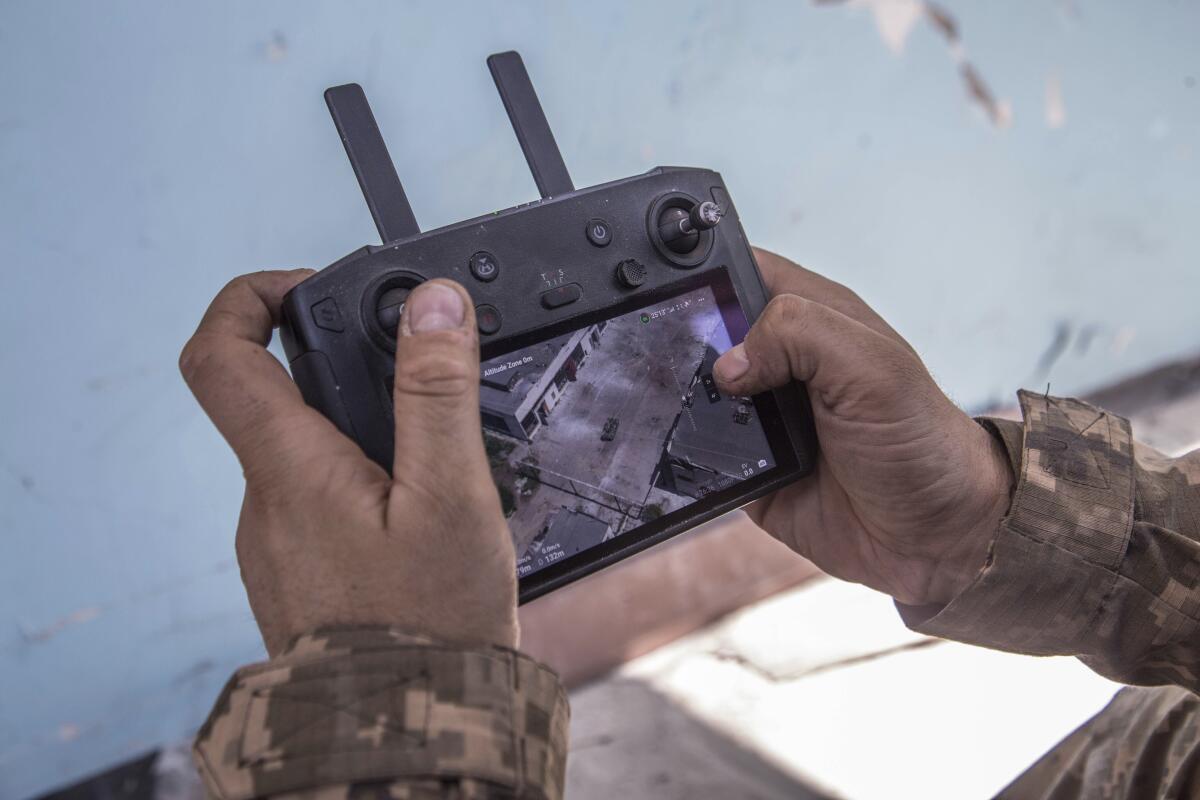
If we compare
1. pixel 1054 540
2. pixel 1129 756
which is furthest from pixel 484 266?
pixel 1129 756

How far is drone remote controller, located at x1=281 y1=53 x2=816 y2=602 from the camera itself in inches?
23.6

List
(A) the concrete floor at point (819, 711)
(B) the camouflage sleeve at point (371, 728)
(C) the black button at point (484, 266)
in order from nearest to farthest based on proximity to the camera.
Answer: (B) the camouflage sleeve at point (371, 728) → (C) the black button at point (484, 266) → (A) the concrete floor at point (819, 711)

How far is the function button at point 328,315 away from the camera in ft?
1.94

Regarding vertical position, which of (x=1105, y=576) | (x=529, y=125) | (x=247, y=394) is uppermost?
(x=529, y=125)

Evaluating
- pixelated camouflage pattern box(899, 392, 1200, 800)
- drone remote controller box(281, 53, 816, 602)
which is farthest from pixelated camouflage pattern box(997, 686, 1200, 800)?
drone remote controller box(281, 53, 816, 602)

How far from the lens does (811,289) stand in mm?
781

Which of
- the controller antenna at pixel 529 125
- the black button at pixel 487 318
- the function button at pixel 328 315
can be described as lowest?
the black button at pixel 487 318

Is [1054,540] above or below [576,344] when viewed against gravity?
below

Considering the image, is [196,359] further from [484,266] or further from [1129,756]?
[1129,756]

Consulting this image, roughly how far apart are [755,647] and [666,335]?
0.64m

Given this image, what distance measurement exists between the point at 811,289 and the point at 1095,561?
302 mm

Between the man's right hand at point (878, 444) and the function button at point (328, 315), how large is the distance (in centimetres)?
28

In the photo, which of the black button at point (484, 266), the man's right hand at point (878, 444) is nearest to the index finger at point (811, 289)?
the man's right hand at point (878, 444)

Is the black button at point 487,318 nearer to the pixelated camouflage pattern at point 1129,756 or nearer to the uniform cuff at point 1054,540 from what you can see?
the uniform cuff at point 1054,540
